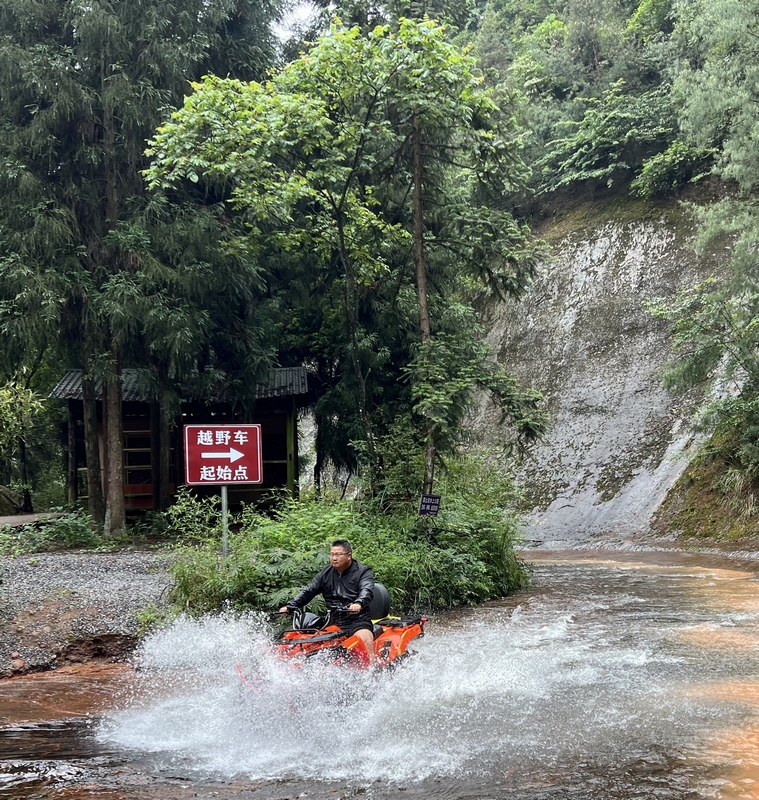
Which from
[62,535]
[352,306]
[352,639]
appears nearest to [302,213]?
[352,306]

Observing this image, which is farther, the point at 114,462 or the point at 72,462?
the point at 72,462

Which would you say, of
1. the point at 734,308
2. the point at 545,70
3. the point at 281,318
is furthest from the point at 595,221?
the point at 281,318

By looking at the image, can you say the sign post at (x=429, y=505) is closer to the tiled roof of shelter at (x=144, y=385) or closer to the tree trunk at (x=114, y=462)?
the tiled roof of shelter at (x=144, y=385)

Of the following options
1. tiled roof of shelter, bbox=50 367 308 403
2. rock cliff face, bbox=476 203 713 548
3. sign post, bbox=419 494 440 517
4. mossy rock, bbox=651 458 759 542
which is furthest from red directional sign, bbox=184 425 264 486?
rock cliff face, bbox=476 203 713 548

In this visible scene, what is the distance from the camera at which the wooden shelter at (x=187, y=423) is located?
19922 millimetres

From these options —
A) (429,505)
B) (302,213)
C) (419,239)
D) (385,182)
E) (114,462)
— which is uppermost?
(385,182)

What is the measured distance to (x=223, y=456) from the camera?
34.3ft

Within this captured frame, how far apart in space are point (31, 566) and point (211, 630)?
5.68m

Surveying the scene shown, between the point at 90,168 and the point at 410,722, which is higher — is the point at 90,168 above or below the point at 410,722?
above

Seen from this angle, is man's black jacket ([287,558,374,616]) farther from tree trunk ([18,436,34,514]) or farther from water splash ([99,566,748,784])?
tree trunk ([18,436,34,514])

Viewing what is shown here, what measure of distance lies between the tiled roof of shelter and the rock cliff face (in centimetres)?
869

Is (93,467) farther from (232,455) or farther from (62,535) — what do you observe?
(232,455)

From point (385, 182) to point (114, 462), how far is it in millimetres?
8496

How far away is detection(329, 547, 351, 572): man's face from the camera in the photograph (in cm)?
768
